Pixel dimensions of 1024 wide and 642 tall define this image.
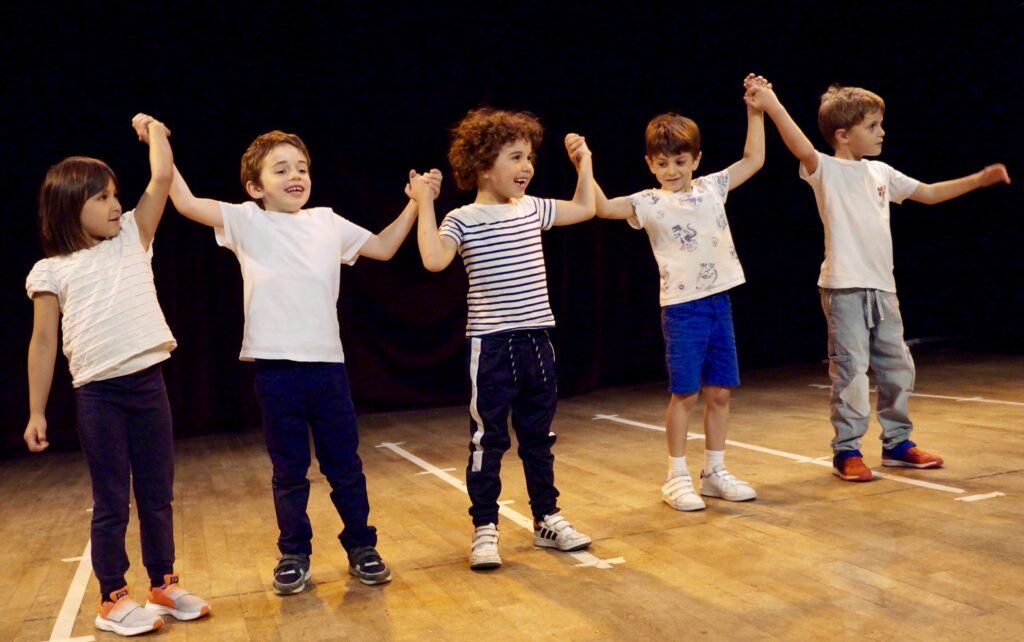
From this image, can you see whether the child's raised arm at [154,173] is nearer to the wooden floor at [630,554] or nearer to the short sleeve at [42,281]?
the short sleeve at [42,281]

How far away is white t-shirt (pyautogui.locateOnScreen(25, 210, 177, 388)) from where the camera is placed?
102 inches

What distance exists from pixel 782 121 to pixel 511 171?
3.98 ft

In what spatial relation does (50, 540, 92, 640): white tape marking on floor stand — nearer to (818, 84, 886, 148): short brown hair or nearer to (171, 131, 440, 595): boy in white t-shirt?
(171, 131, 440, 595): boy in white t-shirt

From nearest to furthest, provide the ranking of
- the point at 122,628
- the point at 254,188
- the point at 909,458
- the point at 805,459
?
1. the point at 122,628
2. the point at 254,188
3. the point at 909,458
4. the point at 805,459

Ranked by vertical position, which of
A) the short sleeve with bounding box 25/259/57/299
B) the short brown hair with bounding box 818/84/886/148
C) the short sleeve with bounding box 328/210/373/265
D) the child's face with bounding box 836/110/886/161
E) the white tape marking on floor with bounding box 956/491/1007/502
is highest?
the short brown hair with bounding box 818/84/886/148

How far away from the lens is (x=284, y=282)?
2803 millimetres

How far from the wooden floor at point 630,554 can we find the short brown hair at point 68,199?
107 centimetres

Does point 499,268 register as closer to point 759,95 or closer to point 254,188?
point 254,188

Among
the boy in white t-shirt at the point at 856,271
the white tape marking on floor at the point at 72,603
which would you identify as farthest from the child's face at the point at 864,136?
the white tape marking on floor at the point at 72,603

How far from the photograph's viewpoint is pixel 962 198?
29.8ft

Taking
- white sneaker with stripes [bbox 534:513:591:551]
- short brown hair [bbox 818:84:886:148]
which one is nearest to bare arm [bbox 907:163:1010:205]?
short brown hair [bbox 818:84:886:148]

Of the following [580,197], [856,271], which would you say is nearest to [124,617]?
[580,197]

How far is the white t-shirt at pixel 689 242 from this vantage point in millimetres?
3461

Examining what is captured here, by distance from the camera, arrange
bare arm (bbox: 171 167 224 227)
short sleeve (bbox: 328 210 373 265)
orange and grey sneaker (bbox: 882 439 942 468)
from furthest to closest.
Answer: orange and grey sneaker (bbox: 882 439 942 468) → short sleeve (bbox: 328 210 373 265) → bare arm (bbox: 171 167 224 227)
